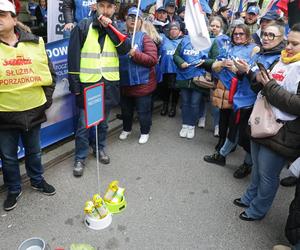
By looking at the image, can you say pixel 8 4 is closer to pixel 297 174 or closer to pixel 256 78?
pixel 256 78

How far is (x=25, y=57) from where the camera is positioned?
2.59m

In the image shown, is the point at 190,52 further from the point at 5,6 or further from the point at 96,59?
the point at 5,6

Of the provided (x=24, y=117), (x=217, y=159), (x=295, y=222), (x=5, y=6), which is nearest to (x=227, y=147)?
(x=217, y=159)

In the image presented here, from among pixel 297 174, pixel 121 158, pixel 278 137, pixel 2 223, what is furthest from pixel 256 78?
pixel 2 223

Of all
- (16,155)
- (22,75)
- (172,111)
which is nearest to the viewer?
(22,75)

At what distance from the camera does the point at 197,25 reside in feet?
12.0

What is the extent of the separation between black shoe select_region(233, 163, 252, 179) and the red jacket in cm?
163

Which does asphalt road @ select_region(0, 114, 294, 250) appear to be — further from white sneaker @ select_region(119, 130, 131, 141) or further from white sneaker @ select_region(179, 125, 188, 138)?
white sneaker @ select_region(179, 125, 188, 138)

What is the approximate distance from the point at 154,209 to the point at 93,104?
1.27 meters

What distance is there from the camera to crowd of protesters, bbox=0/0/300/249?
244 centimetres

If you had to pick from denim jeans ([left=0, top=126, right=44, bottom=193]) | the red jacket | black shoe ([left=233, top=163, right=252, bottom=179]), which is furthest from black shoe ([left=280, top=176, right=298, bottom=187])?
denim jeans ([left=0, top=126, right=44, bottom=193])

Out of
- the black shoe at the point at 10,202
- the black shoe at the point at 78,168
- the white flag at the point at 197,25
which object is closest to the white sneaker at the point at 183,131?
the white flag at the point at 197,25

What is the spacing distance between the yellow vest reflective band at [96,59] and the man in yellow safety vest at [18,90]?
1.52 ft

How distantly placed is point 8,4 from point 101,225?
6.79ft
